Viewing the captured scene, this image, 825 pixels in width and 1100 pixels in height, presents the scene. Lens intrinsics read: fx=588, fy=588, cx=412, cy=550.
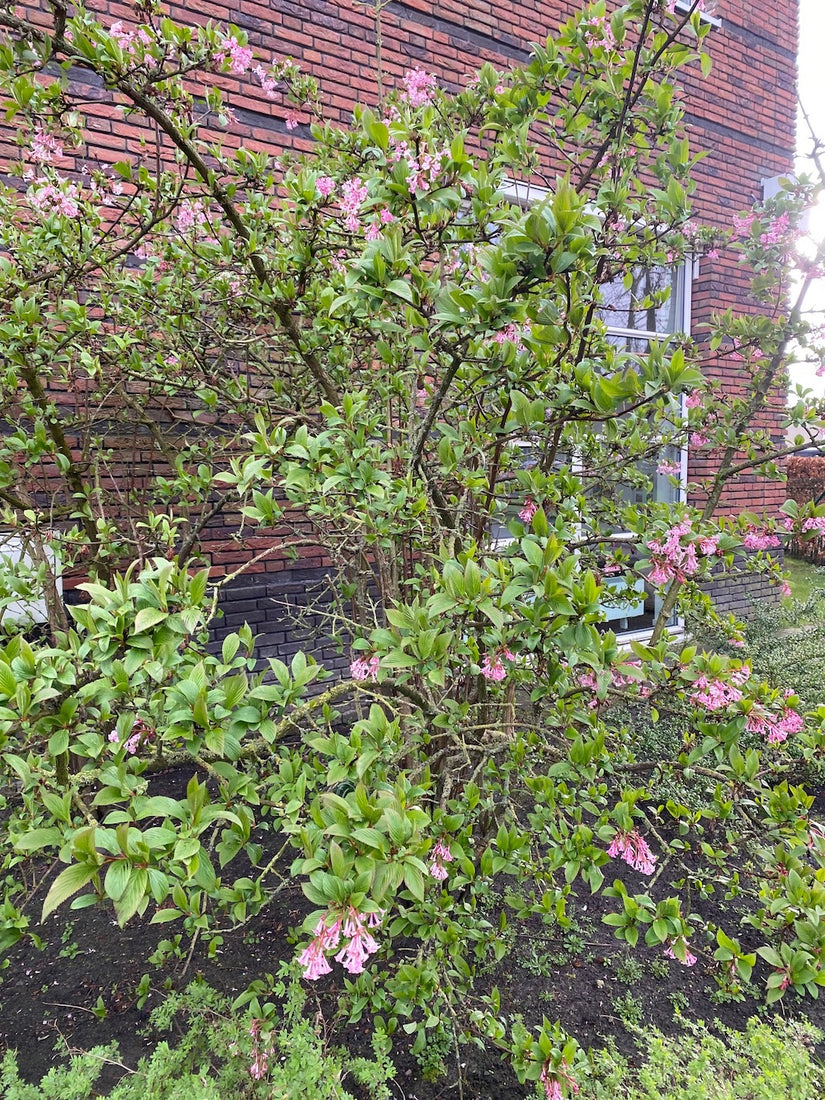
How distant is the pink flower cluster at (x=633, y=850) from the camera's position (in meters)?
1.49

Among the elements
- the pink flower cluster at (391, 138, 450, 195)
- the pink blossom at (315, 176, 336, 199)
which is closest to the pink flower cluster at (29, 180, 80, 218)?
the pink blossom at (315, 176, 336, 199)

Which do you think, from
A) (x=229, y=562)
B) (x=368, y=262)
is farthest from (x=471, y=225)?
(x=229, y=562)

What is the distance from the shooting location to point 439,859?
1500 mm

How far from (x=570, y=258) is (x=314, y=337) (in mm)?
1245

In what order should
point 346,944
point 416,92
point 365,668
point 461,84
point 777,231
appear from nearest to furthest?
point 346,944 < point 365,668 < point 416,92 < point 777,231 < point 461,84

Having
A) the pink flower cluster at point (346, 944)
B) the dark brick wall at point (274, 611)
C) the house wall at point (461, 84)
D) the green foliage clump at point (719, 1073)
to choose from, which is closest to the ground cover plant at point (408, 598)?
the pink flower cluster at point (346, 944)

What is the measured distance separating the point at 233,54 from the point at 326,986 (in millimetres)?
3506

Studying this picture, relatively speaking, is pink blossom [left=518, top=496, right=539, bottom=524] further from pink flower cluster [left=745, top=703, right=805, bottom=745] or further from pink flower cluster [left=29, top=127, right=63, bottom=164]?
pink flower cluster [left=29, top=127, right=63, bottom=164]

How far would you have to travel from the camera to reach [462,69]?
471 cm

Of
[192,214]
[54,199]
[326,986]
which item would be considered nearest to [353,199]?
[192,214]

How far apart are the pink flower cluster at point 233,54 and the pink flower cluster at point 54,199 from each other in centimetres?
84

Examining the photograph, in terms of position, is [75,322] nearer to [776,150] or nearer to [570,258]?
[570,258]

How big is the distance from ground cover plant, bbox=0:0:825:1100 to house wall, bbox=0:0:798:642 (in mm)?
875

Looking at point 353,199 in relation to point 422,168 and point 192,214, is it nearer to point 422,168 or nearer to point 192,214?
point 422,168
